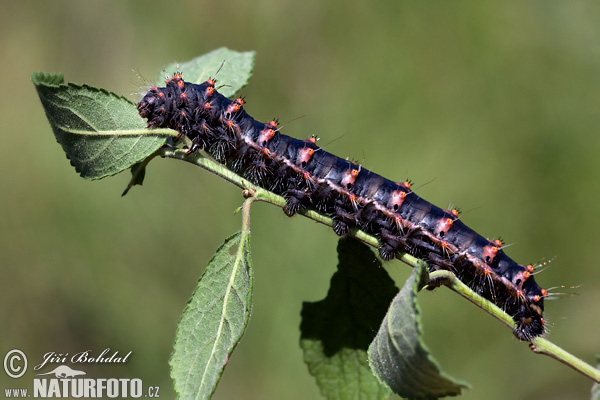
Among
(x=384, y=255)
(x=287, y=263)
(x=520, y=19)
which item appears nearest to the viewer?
(x=384, y=255)

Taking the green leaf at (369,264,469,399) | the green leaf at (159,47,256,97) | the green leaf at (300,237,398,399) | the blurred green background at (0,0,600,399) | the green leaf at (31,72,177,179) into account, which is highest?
the blurred green background at (0,0,600,399)

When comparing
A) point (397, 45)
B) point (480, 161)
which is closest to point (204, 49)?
point (397, 45)

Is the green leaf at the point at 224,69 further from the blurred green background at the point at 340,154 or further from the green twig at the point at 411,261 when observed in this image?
the blurred green background at the point at 340,154

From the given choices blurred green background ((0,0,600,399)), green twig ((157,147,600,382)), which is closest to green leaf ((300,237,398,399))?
green twig ((157,147,600,382))

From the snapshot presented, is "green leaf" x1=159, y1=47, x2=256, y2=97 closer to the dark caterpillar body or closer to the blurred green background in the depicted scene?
the dark caterpillar body

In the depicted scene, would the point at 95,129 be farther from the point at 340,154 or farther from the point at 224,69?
the point at 340,154

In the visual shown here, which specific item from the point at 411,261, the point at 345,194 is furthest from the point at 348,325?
the point at 345,194

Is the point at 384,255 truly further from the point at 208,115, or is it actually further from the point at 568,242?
the point at 568,242
